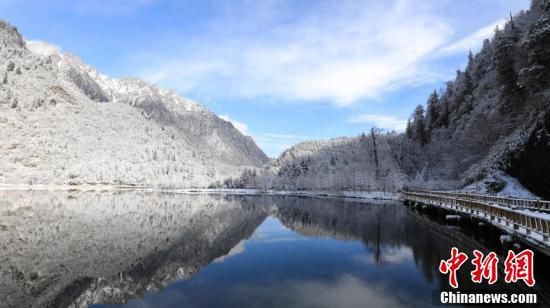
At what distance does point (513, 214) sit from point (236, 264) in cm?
1724

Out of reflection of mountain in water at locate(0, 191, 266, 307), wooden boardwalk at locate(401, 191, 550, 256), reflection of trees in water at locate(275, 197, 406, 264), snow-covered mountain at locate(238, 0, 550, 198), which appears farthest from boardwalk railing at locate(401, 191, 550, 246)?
reflection of mountain in water at locate(0, 191, 266, 307)

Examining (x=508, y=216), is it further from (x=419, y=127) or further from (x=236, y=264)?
(x=419, y=127)

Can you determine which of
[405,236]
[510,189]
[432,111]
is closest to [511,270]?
[405,236]

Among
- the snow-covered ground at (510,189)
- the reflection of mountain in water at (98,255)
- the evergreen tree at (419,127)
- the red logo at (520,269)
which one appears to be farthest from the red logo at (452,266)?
the evergreen tree at (419,127)

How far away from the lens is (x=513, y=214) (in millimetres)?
21531

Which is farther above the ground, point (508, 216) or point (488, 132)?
point (488, 132)

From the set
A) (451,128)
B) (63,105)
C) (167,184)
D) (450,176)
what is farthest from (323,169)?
(63,105)

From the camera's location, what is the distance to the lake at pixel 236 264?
1590cm

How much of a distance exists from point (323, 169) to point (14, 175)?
11803cm

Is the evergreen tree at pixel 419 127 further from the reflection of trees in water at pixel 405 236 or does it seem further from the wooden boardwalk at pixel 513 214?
the reflection of trees in water at pixel 405 236

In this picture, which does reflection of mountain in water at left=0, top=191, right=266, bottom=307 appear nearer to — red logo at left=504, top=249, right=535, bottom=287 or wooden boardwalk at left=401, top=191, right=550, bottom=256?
red logo at left=504, top=249, right=535, bottom=287

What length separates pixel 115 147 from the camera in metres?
199

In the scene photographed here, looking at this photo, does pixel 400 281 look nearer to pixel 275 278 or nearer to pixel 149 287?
pixel 275 278

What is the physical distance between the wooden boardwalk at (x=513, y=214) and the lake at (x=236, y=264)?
1.45 metres
